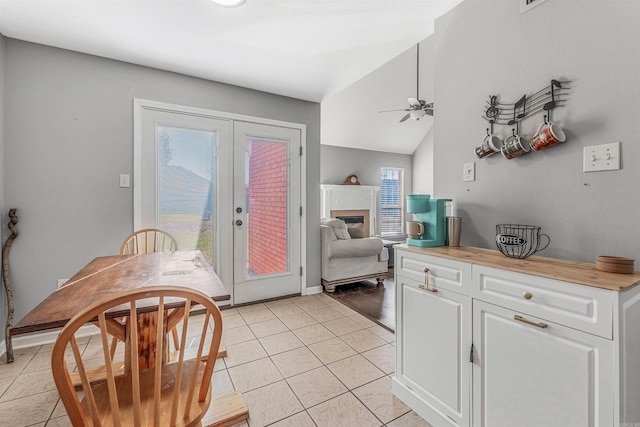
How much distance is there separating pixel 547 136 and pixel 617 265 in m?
0.64

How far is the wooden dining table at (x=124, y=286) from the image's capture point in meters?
0.96

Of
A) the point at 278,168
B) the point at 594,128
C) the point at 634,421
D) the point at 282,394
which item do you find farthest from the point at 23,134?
the point at 634,421

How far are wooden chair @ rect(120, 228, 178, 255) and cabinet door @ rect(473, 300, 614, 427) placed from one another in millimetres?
2265

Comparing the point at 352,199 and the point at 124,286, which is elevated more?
the point at 352,199

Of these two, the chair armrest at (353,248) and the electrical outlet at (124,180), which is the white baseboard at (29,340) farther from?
the chair armrest at (353,248)

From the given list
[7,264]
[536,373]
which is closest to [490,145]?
[536,373]

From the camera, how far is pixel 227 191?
304 cm

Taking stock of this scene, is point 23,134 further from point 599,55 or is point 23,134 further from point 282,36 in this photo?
point 599,55

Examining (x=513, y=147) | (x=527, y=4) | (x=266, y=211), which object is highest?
(x=527, y=4)

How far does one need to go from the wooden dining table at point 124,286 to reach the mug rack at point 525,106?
68.0 inches

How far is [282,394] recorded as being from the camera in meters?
1.71

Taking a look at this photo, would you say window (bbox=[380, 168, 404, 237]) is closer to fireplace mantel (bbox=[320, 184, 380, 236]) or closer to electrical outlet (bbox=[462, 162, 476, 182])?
fireplace mantel (bbox=[320, 184, 380, 236])

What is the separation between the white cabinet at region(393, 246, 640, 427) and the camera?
93 cm

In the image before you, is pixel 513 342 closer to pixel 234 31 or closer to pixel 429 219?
pixel 429 219
